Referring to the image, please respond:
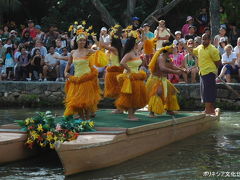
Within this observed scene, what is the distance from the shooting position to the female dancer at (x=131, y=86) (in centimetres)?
937

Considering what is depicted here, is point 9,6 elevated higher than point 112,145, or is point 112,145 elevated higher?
→ point 9,6

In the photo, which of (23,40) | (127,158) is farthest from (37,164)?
(23,40)

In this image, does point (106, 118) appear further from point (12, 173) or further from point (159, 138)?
point (12, 173)

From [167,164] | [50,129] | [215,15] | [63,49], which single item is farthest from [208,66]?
[63,49]

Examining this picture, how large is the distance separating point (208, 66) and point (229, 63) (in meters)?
3.29

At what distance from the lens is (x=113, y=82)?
1063cm

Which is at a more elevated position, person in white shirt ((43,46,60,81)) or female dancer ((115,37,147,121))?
person in white shirt ((43,46,60,81))

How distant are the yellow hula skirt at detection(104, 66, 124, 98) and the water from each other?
142cm

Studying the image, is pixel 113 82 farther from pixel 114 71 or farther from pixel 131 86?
pixel 131 86

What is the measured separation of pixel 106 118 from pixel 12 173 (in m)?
2.22

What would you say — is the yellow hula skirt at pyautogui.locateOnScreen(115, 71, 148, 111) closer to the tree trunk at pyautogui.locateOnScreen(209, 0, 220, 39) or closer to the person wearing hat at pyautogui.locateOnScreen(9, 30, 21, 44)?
the tree trunk at pyautogui.locateOnScreen(209, 0, 220, 39)

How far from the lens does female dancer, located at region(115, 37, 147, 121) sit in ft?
30.7

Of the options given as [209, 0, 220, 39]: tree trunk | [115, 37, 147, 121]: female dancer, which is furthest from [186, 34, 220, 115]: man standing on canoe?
[209, 0, 220, 39]: tree trunk

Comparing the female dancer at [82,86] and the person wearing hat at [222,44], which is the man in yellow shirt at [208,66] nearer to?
the female dancer at [82,86]
